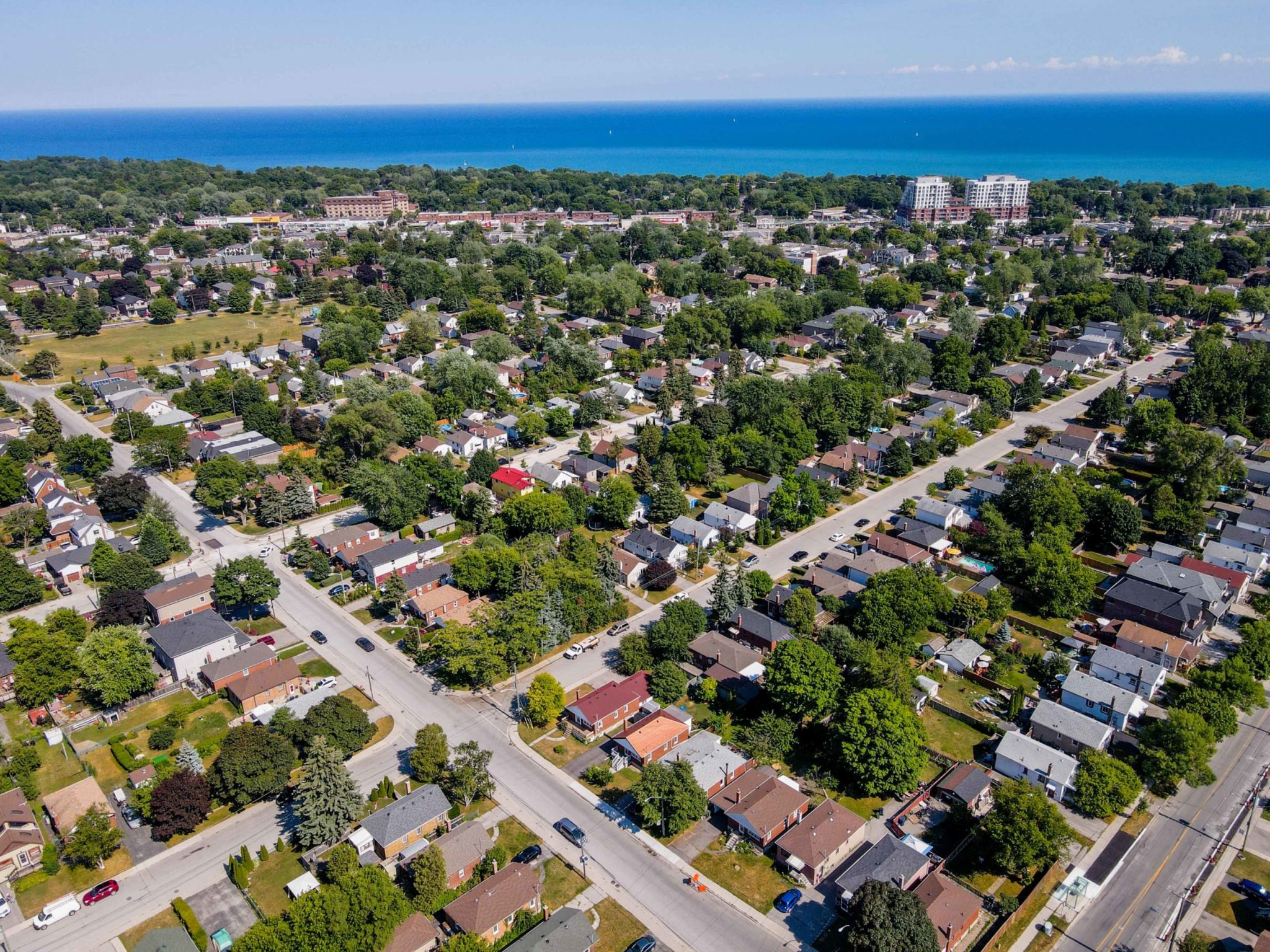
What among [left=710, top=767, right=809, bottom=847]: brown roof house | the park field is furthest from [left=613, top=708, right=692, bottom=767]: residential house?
the park field

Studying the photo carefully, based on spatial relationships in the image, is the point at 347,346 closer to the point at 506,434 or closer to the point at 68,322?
the point at 506,434

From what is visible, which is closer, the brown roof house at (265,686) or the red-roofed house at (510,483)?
the brown roof house at (265,686)

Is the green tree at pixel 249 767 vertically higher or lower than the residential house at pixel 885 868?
higher

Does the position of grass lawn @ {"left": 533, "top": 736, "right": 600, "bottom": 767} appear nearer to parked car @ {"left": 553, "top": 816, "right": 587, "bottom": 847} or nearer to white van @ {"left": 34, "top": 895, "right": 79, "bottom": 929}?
parked car @ {"left": 553, "top": 816, "right": 587, "bottom": 847}

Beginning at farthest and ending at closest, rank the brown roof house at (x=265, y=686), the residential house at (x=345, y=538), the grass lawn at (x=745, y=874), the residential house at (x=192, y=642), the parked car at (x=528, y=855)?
the residential house at (x=345, y=538) → the residential house at (x=192, y=642) → the brown roof house at (x=265, y=686) → the parked car at (x=528, y=855) → the grass lawn at (x=745, y=874)

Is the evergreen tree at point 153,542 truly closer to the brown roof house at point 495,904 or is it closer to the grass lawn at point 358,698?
the grass lawn at point 358,698

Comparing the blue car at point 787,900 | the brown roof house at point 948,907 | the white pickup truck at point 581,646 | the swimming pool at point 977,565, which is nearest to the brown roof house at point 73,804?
the white pickup truck at point 581,646

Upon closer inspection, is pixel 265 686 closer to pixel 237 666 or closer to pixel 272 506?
pixel 237 666
